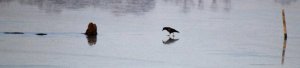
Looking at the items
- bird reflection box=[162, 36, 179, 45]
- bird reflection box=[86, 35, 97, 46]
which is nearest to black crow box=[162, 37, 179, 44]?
bird reflection box=[162, 36, 179, 45]

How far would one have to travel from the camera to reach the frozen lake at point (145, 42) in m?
26.0

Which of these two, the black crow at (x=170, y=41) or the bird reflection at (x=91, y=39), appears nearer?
the bird reflection at (x=91, y=39)

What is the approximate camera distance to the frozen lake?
26.0 m

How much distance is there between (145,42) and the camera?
32844 millimetres

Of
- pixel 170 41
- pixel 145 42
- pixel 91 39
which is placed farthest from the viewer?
pixel 170 41

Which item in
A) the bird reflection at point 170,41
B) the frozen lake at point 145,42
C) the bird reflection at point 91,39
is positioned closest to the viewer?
the frozen lake at point 145,42

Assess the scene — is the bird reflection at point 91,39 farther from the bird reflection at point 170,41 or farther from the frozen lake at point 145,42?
the bird reflection at point 170,41

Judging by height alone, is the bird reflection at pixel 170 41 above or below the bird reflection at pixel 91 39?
below

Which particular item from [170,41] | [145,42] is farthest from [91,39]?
[170,41]

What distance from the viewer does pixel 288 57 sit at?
28.9m

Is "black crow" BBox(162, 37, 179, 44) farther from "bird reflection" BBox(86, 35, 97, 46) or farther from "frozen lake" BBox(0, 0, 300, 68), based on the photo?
"bird reflection" BBox(86, 35, 97, 46)

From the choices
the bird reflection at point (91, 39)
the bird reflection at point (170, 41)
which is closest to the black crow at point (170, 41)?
the bird reflection at point (170, 41)

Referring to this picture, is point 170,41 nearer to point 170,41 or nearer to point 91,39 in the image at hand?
point 170,41

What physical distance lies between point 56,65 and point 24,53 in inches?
131
